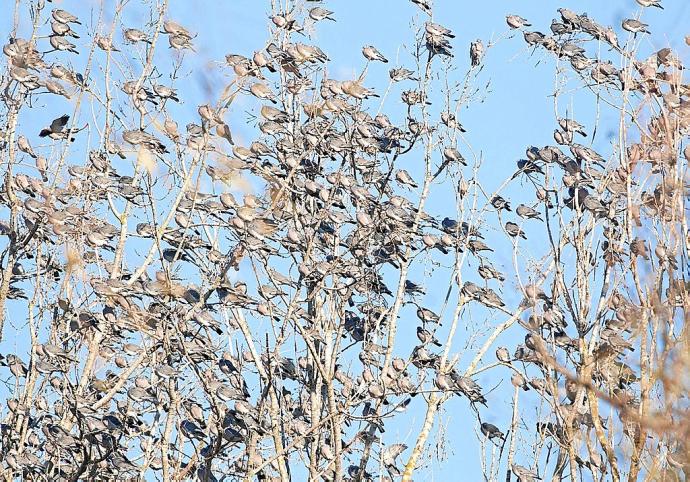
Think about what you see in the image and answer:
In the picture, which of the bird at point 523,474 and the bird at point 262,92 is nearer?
the bird at point 523,474

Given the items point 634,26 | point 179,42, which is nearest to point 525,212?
point 634,26

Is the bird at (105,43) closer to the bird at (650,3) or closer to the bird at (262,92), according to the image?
the bird at (262,92)

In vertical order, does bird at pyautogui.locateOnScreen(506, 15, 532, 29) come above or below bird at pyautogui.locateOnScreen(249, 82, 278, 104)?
above

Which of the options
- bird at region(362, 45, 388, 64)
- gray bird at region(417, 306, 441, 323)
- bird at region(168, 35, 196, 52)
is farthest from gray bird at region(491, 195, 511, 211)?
bird at region(168, 35, 196, 52)

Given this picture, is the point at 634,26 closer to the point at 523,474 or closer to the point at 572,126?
the point at 572,126

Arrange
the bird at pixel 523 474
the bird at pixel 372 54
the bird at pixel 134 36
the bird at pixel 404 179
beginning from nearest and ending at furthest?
the bird at pixel 523 474
the bird at pixel 134 36
the bird at pixel 404 179
the bird at pixel 372 54

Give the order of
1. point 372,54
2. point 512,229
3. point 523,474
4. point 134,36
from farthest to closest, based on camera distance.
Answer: point 372,54
point 512,229
point 134,36
point 523,474

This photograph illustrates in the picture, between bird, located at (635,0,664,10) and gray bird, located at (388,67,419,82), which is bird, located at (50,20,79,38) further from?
bird, located at (635,0,664,10)

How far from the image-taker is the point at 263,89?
13.2 metres

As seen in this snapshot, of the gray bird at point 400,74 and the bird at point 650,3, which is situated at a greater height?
the bird at point 650,3

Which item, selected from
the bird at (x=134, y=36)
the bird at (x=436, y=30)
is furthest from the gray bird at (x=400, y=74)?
the bird at (x=134, y=36)

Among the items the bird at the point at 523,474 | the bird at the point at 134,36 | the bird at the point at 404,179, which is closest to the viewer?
the bird at the point at 523,474

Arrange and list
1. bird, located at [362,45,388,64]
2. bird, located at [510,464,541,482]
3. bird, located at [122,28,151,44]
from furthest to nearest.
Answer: bird, located at [362,45,388,64] → bird, located at [122,28,151,44] → bird, located at [510,464,541,482]

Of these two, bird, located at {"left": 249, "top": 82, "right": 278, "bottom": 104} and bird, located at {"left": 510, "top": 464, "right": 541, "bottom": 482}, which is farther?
bird, located at {"left": 249, "top": 82, "right": 278, "bottom": 104}
